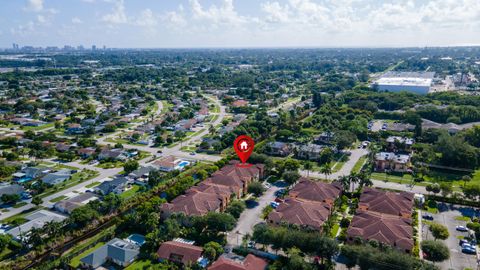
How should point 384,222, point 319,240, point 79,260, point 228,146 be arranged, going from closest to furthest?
point 319,240
point 79,260
point 384,222
point 228,146

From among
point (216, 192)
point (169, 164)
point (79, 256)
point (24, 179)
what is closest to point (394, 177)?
point (216, 192)

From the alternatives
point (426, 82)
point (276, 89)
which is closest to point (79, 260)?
point (276, 89)

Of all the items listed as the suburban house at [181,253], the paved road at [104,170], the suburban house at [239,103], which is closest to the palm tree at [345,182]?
the suburban house at [181,253]

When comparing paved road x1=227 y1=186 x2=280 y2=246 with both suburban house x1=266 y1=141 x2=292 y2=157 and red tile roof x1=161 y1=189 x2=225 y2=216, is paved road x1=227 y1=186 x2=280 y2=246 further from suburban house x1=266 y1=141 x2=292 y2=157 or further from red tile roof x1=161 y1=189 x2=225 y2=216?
suburban house x1=266 y1=141 x2=292 y2=157

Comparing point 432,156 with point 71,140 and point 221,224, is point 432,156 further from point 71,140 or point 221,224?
point 71,140

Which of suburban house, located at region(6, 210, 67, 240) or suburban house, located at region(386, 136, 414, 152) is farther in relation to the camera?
suburban house, located at region(386, 136, 414, 152)

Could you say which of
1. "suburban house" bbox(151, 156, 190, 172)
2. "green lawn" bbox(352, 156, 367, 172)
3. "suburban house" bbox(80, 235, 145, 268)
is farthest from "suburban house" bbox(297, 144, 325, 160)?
"suburban house" bbox(80, 235, 145, 268)

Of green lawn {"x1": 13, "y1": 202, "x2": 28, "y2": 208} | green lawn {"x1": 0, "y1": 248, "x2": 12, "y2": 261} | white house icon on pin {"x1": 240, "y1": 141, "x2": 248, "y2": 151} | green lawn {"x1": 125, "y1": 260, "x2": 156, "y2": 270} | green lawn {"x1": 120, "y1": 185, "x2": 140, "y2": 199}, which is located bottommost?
green lawn {"x1": 125, "y1": 260, "x2": 156, "y2": 270}
